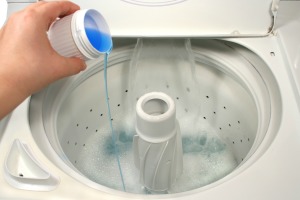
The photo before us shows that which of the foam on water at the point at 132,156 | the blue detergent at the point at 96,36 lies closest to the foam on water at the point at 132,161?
the foam on water at the point at 132,156

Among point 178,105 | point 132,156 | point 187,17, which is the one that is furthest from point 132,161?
point 187,17

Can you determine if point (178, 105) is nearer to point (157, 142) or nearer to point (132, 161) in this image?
point (132, 161)

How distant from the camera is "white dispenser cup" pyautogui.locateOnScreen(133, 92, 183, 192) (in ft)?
2.46

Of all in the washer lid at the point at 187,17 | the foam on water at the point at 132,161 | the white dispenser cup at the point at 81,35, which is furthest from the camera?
the foam on water at the point at 132,161

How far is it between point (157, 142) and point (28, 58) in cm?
29

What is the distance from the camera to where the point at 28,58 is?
0.66m

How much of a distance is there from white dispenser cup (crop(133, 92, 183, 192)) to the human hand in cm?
17

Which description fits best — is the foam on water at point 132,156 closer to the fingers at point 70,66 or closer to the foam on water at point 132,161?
the foam on water at point 132,161

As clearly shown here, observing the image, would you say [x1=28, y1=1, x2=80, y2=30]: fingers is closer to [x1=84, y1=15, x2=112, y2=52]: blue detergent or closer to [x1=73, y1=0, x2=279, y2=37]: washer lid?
[x1=84, y1=15, x2=112, y2=52]: blue detergent

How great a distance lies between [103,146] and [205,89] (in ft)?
1.09

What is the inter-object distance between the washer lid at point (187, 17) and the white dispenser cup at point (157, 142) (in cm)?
21

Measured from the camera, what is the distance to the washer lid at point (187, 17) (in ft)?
2.95

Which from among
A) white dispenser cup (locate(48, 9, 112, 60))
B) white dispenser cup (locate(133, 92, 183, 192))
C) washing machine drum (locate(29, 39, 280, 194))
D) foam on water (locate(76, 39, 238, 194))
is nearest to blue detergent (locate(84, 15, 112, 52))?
white dispenser cup (locate(48, 9, 112, 60))

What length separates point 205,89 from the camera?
3.49ft
